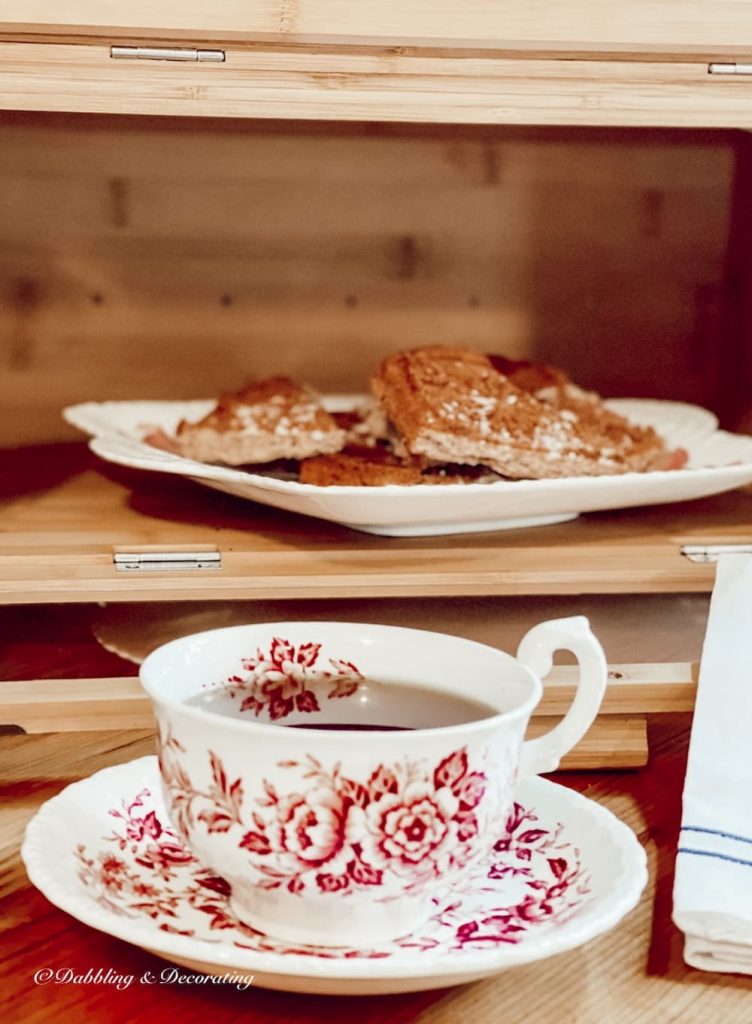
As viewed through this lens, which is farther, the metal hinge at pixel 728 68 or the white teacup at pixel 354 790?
the metal hinge at pixel 728 68

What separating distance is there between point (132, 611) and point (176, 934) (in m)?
0.38

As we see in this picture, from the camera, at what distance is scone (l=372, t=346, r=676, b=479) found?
30.6 inches

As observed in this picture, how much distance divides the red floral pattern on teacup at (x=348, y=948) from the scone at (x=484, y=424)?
0.26 metres

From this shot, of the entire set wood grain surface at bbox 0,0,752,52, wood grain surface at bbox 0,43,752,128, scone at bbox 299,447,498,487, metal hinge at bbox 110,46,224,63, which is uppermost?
wood grain surface at bbox 0,0,752,52

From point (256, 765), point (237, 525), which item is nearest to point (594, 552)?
point (237, 525)

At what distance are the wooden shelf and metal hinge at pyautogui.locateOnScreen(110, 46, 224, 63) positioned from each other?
0.85 feet

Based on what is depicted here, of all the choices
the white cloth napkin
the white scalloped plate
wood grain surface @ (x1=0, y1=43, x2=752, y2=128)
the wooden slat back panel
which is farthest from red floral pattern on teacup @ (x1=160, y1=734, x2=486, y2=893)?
the wooden slat back panel

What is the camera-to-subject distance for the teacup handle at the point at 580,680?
53 centimetres

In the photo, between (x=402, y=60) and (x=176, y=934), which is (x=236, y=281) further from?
(x=176, y=934)

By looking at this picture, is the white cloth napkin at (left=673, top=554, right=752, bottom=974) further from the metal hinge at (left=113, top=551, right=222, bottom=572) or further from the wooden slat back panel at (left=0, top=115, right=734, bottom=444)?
the wooden slat back panel at (left=0, top=115, right=734, bottom=444)

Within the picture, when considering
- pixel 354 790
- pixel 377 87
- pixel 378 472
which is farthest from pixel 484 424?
pixel 354 790

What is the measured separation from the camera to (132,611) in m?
0.83

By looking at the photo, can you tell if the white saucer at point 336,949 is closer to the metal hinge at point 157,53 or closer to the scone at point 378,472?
the scone at point 378,472

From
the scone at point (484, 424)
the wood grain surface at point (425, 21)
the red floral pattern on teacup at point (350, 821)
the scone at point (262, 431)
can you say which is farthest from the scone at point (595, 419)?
the red floral pattern on teacup at point (350, 821)
